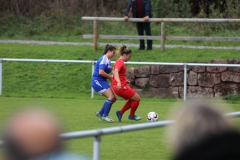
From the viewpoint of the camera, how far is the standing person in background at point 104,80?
41.4 ft

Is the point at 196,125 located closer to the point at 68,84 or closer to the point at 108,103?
the point at 108,103

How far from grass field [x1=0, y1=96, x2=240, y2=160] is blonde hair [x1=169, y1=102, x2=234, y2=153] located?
1242 millimetres

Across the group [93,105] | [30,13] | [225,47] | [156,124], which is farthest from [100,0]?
[156,124]

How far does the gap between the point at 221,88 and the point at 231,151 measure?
15.9m

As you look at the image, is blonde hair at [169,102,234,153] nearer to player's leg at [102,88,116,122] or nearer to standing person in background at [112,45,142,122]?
standing person in background at [112,45,142,122]

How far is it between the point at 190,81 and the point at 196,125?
15.8 m

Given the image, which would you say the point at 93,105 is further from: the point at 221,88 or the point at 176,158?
the point at 176,158

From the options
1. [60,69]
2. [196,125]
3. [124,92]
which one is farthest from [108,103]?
[196,125]

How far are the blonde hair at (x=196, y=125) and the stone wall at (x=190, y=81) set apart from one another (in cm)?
1560

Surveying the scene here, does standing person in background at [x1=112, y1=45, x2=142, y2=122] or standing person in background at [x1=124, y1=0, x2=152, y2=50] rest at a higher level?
standing person in background at [x1=124, y1=0, x2=152, y2=50]

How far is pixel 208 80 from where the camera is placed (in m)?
18.3

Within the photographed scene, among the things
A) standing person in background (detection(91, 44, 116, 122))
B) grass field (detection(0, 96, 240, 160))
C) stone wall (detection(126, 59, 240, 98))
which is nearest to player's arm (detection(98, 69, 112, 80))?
standing person in background (detection(91, 44, 116, 122))

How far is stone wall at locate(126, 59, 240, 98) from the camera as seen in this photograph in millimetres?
18188

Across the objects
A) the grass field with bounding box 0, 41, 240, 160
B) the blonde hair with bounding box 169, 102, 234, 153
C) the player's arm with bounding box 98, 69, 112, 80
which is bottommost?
the grass field with bounding box 0, 41, 240, 160
